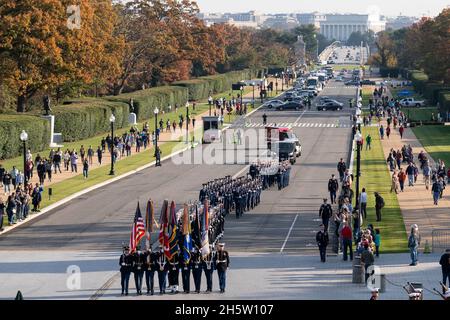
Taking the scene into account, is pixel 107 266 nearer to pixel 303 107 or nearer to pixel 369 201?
pixel 369 201

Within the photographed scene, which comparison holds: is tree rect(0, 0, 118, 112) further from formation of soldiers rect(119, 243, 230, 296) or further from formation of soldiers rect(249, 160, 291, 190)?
formation of soldiers rect(119, 243, 230, 296)

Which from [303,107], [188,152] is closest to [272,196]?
[188,152]

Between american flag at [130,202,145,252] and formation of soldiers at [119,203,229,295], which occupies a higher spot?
american flag at [130,202,145,252]

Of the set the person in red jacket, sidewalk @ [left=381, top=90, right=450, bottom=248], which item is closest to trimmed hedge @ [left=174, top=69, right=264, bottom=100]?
sidewalk @ [left=381, top=90, right=450, bottom=248]

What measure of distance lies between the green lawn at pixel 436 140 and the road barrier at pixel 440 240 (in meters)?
25.4

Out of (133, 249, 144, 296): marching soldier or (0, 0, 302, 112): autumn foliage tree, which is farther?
(0, 0, 302, 112): autumn foliage tree

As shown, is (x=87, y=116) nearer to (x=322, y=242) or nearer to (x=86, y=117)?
(x=86, y=117)

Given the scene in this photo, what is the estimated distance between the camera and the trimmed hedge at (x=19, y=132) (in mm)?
64438

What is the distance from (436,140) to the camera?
262ft

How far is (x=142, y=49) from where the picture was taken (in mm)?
119938

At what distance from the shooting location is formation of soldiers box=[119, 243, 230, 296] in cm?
2725

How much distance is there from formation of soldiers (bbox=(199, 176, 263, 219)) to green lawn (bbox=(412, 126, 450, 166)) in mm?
20964
